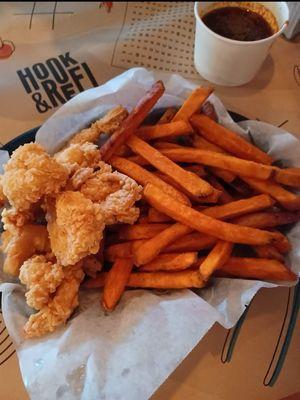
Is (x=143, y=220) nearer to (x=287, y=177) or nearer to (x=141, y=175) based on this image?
(x=141, y=175)

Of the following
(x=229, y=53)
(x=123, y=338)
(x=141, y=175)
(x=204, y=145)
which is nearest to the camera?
(x=123, y=338)

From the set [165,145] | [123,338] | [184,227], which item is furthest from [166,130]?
[123,338]

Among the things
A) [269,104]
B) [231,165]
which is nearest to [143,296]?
[231,165]

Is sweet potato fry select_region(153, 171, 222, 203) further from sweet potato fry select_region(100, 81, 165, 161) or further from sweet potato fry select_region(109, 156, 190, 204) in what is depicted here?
sweet potato fry select_region(100, 81, 165, 161)

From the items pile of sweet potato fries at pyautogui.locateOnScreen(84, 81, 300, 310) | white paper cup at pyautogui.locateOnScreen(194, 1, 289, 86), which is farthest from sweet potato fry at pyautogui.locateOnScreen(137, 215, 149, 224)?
white paper cup at pyautogui.locateOnScreen(194, 1, 289, 86)

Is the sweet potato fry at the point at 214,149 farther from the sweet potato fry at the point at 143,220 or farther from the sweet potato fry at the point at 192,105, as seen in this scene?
the sweet potato fry at the point at 143,220

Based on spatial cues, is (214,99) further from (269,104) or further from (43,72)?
(43,72)
